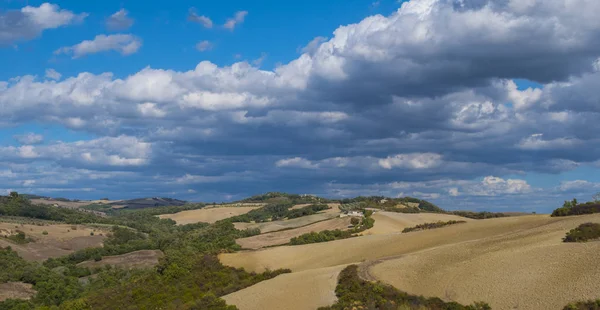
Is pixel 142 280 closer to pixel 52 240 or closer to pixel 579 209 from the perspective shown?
pixel 579 209

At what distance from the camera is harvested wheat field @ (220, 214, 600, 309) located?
32188 mm

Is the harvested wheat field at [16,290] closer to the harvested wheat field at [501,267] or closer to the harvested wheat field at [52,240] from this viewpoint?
the harvested wheat field at [52,240]

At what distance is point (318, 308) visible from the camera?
126 ft

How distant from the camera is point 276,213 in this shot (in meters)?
166

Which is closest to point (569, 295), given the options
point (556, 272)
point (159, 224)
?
point (556, 272)

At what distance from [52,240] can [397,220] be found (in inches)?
2812

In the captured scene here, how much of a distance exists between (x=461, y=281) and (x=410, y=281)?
12.8ft

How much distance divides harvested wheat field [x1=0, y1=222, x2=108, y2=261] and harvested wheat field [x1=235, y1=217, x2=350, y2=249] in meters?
41.4

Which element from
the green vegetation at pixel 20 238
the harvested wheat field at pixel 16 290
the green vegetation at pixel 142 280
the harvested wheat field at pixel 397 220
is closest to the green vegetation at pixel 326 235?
the harvested wheat field at pixel 397 220

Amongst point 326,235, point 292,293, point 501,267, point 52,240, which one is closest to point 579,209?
point 501,267

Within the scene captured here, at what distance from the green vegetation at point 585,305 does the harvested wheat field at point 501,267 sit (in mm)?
565

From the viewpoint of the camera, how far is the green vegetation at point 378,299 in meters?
34.4

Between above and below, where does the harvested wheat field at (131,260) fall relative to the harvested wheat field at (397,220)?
below

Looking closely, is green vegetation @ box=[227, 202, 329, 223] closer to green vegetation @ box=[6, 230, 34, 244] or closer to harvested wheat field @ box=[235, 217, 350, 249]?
harvested wheat field @ box=[235, 217, 350, 249]
